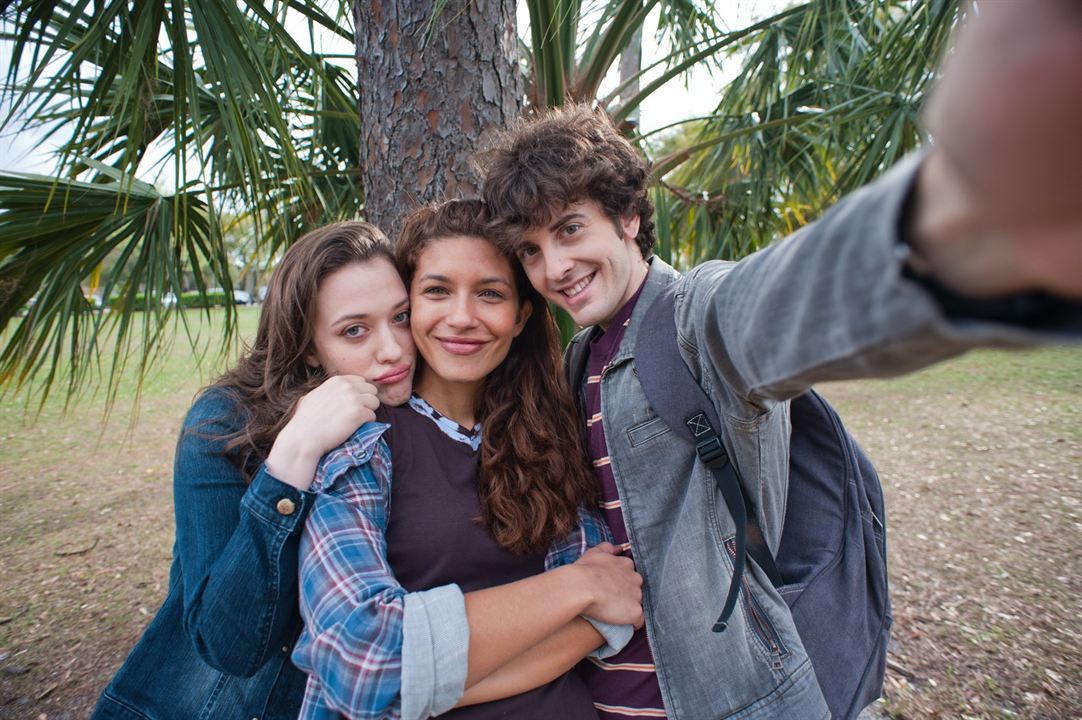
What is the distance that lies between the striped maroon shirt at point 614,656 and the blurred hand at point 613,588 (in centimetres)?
7

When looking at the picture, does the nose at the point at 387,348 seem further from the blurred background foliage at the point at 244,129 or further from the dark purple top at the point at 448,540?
the blurred background foliage at the point at 244,129

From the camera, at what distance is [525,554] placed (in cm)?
135

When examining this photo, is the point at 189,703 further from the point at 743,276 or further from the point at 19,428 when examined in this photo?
the point at 19,428

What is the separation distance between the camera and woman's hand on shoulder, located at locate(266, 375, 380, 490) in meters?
1.16

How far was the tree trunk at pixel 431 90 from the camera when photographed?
2107mm

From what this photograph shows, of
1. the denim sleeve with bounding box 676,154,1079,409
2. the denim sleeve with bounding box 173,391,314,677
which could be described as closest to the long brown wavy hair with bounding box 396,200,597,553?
the denim sleeve with bounding box 173,391,314,677

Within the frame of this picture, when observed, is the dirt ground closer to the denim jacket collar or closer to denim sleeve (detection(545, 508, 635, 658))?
the denim jacket collar

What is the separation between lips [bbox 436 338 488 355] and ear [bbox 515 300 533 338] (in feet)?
0.57

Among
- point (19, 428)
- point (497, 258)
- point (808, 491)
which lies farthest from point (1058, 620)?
point (19, 428)

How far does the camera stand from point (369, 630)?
3.21 ft

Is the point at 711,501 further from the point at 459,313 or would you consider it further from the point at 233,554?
the point at 233,554

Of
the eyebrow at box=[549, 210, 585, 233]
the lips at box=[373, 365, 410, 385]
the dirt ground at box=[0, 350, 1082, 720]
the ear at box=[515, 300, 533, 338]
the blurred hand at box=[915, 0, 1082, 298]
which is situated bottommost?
the dirt ground at box=[0, 350, 1082, 720]

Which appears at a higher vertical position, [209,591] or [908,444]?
[209,591]

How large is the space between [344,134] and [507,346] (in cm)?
265
